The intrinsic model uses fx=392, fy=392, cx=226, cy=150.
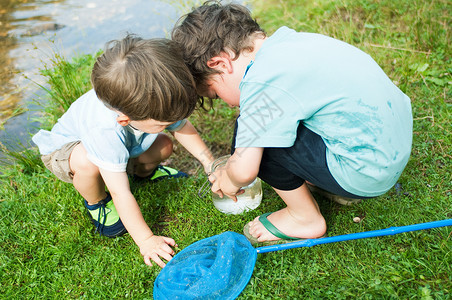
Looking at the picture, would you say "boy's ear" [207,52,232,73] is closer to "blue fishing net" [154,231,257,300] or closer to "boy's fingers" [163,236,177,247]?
"blue fishing net" [154,231,257,300]

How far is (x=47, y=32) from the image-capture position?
426cm

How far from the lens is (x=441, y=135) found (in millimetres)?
2299

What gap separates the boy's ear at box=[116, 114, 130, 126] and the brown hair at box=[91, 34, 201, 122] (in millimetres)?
36

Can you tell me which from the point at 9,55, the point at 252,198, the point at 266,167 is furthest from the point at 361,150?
the point at 9,55

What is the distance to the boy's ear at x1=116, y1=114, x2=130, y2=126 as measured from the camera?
1.70m

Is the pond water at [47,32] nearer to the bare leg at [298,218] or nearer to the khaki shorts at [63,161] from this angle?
the khaki shorts at [63,161]

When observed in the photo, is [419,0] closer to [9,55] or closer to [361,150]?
[361,150]

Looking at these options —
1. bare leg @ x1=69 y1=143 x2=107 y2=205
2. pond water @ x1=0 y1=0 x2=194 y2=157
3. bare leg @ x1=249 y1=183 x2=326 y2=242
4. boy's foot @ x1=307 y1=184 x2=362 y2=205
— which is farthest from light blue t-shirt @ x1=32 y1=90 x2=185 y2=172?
pond water @ x1=0 y1=0 x2=194 y2=157

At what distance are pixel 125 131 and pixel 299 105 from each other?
2.92 feet

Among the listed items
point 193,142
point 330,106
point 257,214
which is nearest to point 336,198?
point 257,214

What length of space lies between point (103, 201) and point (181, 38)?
992 mm

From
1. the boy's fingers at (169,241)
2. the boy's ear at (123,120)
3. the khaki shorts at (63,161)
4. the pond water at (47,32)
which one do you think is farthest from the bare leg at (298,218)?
the pond water at (47,32)

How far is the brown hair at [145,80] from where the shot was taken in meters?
1.56

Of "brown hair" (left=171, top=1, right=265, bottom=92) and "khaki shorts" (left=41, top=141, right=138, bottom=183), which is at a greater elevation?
"brown hair" (left=171, top=1, right=265, bottom=92)
